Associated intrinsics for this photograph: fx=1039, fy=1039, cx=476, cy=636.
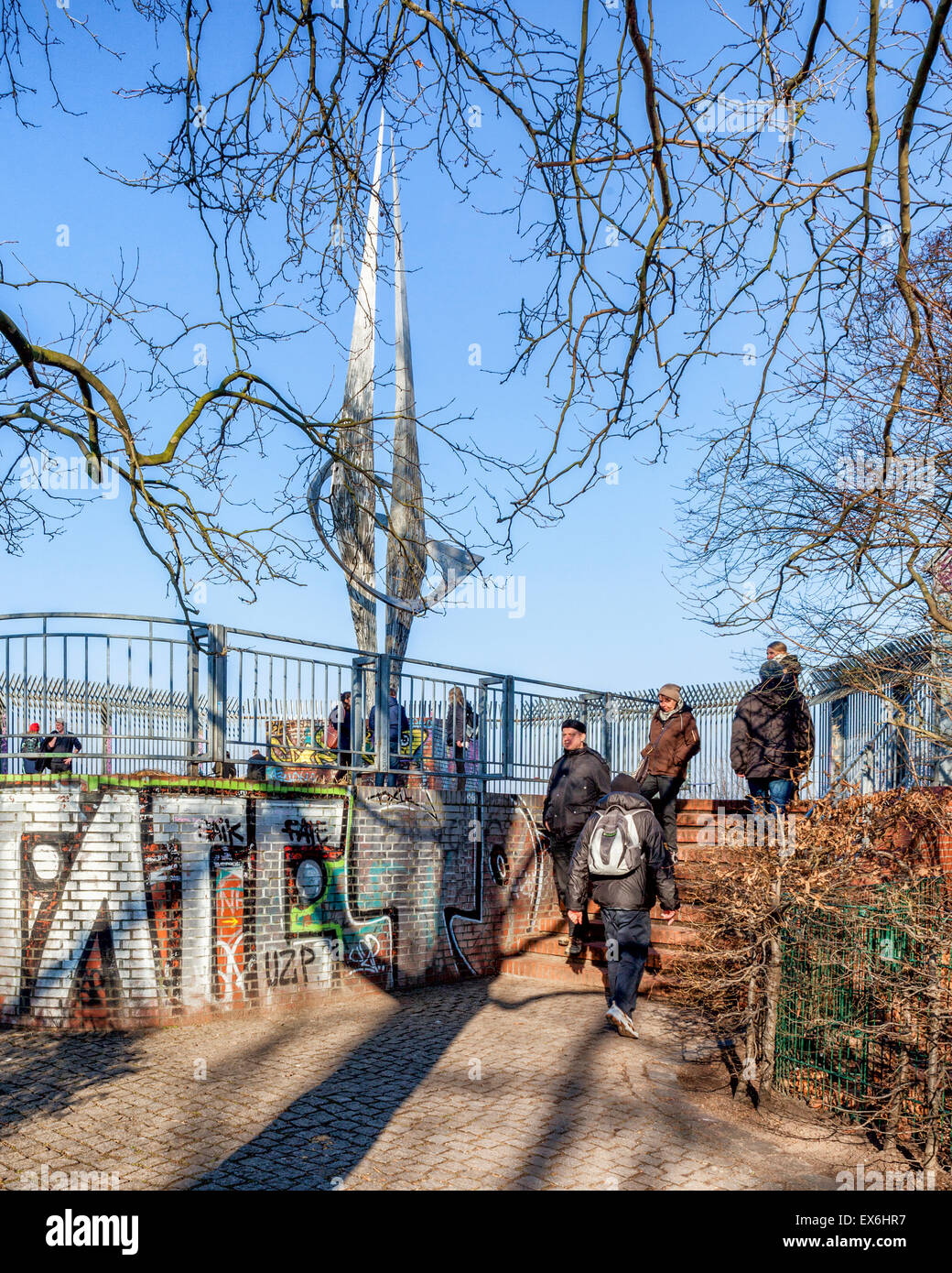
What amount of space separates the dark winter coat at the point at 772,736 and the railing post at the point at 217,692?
4808 millimetres

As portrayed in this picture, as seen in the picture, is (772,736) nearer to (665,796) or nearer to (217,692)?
(665,796)

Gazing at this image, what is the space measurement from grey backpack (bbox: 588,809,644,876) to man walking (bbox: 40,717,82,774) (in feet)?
13.1

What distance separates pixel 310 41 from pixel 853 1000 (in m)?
5.50

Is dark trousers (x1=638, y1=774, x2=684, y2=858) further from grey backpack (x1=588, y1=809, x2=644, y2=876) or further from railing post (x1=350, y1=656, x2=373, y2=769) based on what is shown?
railing post (x1=350, y1=656, x2=373, y2=769)

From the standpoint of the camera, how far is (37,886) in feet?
26.3

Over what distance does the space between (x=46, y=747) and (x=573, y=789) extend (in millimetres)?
4810

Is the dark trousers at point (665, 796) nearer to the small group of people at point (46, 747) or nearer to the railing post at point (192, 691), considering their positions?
the railing post at point (192, 691)

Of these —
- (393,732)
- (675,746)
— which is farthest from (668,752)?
(393,732)

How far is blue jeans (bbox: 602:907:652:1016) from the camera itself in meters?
7.71

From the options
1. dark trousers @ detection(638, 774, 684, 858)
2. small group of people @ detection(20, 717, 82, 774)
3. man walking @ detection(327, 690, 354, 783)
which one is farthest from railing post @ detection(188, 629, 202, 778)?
dark trousers @ detection(638, 774, 684, 858)

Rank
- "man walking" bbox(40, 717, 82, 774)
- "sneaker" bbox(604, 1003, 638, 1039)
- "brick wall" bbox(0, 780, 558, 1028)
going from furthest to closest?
"man walking" bbox(40, 717, 82, 774) < "brick wall" bbox(0, 780, 558, 1028) < "sneaker" bbox(604, 1003, 638, 1039)

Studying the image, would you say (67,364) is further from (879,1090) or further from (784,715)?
(784,715)

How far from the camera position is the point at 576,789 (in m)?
10.1

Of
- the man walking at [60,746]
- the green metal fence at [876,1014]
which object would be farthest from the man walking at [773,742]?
the man walking at [60,746]
